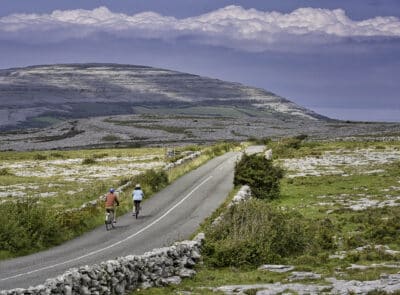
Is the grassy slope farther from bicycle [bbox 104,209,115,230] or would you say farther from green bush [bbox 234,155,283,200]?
bicycle [bbox 104,209,115,230]

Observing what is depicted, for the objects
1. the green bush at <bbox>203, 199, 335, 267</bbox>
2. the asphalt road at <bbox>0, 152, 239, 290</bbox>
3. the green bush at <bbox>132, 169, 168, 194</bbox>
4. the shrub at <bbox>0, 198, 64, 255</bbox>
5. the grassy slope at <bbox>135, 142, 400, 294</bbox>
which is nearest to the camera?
the grassy slope at <bbox>135, 142, 400, 294</bbox>

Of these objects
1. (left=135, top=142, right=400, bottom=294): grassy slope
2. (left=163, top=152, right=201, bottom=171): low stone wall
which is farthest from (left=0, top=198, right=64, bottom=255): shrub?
(left=163, top=152, right=201, bottom=171): low stone wall

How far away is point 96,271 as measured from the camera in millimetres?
22906

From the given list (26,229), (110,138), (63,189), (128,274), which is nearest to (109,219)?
(26,229)

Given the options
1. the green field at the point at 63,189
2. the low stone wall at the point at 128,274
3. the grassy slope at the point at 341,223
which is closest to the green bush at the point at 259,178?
the grassy slope at the point at 341,223

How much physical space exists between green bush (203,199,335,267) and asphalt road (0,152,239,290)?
8.56ft

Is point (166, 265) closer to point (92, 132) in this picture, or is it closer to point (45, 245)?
point (45, 245)

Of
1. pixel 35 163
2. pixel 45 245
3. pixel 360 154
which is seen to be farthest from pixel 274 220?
pixel 35 163

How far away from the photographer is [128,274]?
24609mm

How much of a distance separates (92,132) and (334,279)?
17662cm

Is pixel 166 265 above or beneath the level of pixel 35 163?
above

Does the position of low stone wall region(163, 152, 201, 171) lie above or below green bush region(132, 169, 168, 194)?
below

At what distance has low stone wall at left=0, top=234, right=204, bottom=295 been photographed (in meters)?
21.2

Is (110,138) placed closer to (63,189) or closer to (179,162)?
(179,162)
